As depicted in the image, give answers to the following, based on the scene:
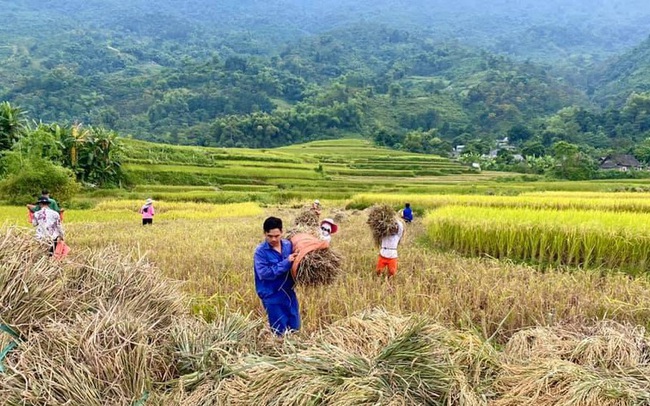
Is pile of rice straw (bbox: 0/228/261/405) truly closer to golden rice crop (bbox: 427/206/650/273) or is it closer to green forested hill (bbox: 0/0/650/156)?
golden rice crop (bbox: 427/206/650/273)

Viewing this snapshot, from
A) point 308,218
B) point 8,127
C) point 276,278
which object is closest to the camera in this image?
point 276,278

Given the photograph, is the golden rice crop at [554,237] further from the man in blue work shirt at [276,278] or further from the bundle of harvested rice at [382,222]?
the man in blue work shirt at [276,278]

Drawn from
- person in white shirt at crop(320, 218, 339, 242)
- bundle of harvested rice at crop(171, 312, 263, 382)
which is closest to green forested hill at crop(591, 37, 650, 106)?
person in white shirt at crop(320, 218, 339, 242)

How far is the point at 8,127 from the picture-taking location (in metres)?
31.8

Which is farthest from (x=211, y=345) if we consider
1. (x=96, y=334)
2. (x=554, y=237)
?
(x=554, y=237)

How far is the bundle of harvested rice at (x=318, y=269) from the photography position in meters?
4.72

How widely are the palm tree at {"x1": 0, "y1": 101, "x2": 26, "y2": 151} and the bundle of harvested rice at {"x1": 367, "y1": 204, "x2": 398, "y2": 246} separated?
31383 mm

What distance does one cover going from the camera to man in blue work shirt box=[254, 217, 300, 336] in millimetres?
4312

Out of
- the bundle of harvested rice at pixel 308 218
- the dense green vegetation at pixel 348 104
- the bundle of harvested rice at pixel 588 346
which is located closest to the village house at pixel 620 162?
the dense green vegetation at pixel 348 104

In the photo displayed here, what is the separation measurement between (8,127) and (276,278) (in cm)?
3445

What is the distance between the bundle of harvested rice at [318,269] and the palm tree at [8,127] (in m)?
33.5

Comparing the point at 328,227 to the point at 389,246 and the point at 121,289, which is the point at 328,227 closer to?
the point at 389,246

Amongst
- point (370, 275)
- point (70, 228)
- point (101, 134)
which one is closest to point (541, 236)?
point (370, 275)

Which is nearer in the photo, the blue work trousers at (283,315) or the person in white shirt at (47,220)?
the blue work trousers at (283,315)
